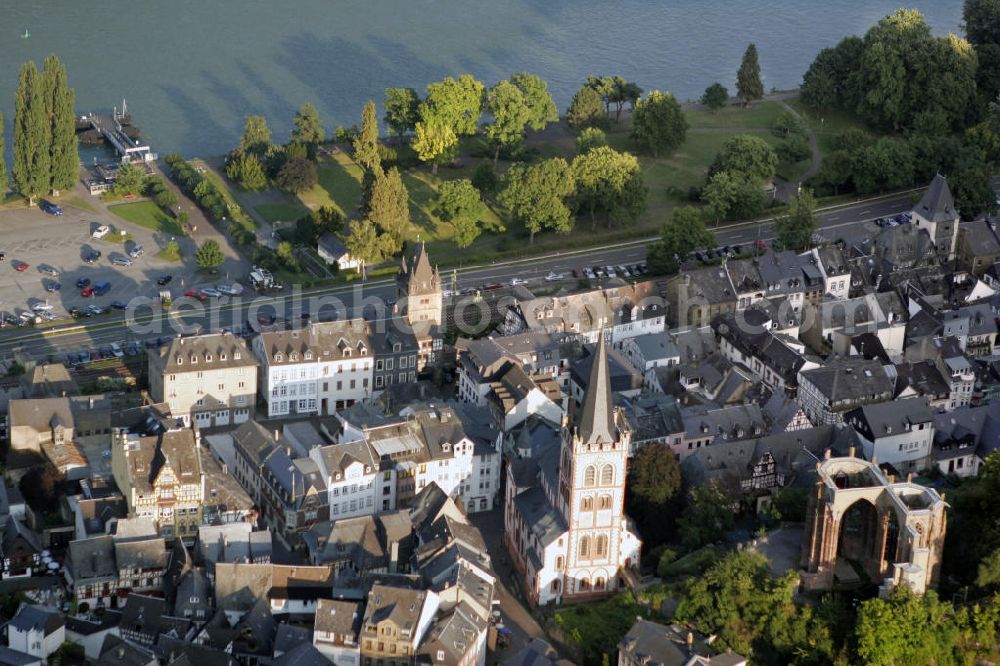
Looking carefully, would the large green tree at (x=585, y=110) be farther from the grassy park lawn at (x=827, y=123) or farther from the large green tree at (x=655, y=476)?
the large green tree at (x=655, y=476)

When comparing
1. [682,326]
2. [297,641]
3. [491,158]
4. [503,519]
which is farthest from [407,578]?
[491,158]

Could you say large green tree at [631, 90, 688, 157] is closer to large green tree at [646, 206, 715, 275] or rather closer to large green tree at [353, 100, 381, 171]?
large green tree at [646, 206, 715, 275]

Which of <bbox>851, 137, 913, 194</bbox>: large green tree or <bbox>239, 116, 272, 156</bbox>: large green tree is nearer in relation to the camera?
<bbox>851, 137, 913, 194</bbox>: large green tree

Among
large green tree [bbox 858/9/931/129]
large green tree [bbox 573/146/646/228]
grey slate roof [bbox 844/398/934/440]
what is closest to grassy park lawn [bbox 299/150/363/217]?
large green tree [bbox 573/146/646/228]

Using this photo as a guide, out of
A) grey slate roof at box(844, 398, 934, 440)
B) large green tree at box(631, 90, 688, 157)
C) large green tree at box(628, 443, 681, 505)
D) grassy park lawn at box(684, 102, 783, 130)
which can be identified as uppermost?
large green tree at box(631, 90, 688, 157)

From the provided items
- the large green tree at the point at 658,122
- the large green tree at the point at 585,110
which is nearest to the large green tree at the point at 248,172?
the large green tree at the point at 585,110

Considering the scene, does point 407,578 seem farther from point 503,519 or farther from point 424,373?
point 424,373
